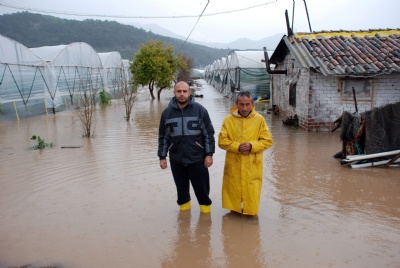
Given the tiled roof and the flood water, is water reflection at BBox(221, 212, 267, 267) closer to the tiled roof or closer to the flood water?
the flood water

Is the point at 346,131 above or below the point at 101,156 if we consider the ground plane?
above

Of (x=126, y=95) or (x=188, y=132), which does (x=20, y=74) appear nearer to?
(x=126, y=95)

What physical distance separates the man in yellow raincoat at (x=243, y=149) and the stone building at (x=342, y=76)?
606 cm

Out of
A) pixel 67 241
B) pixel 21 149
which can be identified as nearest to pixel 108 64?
pixel 21 149

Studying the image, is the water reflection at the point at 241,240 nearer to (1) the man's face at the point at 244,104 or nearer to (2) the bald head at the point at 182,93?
(1) the man's face at the point at 244,104

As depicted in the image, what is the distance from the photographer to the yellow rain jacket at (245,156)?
384 cm

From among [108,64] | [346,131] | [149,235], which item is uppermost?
[108,64]

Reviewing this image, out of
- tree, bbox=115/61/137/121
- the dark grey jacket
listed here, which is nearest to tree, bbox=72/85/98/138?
tree, bbox=115/61/137/121

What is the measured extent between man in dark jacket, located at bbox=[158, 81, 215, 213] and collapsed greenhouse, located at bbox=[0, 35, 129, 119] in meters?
8.09

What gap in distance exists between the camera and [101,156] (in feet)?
24.7

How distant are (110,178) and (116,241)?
2.41 meters

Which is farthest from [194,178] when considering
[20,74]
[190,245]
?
[20,74]

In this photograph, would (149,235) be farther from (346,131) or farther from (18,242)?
(346,131)

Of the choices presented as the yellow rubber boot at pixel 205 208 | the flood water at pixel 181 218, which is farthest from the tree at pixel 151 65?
the yellow rubber boot at pixel 205 208
